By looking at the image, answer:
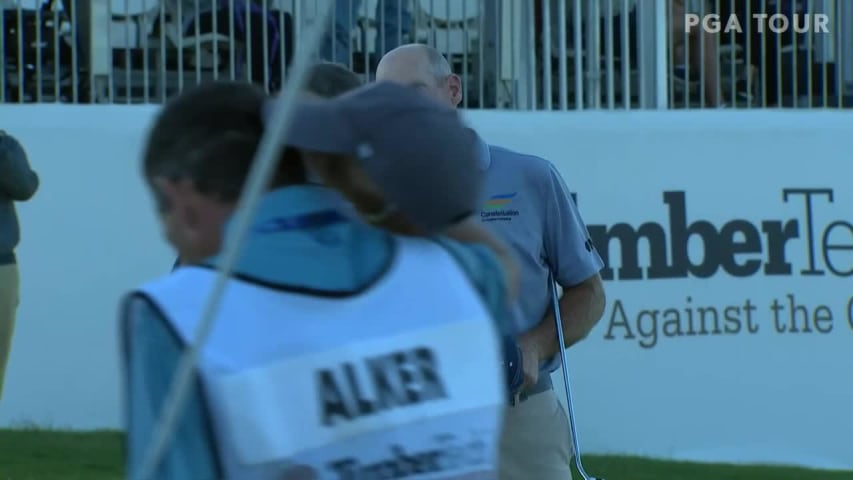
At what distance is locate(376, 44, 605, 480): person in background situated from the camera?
13.7ft

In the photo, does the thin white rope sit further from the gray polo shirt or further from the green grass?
the green grass

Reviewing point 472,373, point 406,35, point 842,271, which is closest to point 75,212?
point 406,35

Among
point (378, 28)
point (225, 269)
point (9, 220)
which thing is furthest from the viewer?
point (378, 28)

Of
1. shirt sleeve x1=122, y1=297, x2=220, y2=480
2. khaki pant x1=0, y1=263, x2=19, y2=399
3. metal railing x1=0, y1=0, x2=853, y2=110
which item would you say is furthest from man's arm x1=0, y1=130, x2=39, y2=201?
shirt sleeve x1=122, y1=297, x2=220, y2=480

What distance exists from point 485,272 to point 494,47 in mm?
7292

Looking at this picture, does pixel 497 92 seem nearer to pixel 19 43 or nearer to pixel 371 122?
pixel 19 43

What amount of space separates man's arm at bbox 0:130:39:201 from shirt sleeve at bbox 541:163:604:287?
4.37m

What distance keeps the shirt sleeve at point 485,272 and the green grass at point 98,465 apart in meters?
5.22

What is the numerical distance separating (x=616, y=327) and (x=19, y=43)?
3.56 m

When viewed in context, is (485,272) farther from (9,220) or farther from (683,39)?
(683,39)

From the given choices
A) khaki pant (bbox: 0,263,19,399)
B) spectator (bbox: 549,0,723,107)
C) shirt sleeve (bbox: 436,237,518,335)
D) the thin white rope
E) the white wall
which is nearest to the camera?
the thin white rope

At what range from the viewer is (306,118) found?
1.94 meters

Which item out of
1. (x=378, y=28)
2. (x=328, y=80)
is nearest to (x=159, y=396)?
(x=328, y=80)

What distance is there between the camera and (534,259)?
13.7 feet
